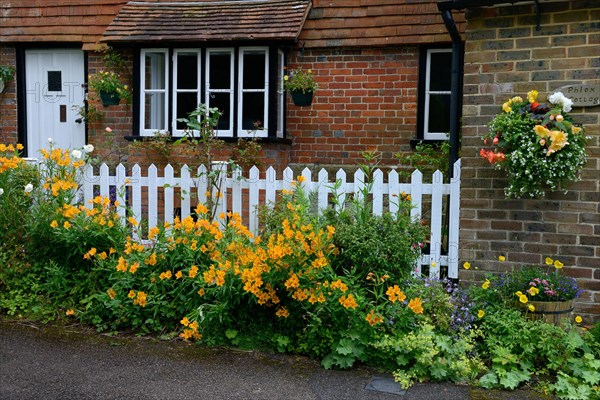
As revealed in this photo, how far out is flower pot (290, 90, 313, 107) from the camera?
8531 millimetres

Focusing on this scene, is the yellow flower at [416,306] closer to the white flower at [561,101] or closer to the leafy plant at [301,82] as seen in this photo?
the white flower at [561,101]

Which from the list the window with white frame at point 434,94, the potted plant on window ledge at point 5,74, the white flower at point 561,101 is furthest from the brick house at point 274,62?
the white flower at point 561,101

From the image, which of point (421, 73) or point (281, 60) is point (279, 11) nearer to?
point (281, 60)

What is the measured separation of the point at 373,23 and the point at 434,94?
1.25 metres

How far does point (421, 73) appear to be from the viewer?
28.0 ft

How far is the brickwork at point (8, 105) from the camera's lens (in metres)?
9.86

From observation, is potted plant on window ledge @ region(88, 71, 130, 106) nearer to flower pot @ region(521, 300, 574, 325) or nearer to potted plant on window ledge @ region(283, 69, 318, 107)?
potted plant on window ledge @ region(283, 69, 318, 107)

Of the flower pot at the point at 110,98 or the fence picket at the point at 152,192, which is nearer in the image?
the fence picket at the point at 152,192

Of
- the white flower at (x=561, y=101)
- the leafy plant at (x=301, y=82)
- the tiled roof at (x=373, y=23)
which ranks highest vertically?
the tiled roof at (x=373, y=23)

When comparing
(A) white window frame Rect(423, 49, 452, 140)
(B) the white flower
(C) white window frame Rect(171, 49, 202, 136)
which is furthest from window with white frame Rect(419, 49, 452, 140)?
(B) the white flower

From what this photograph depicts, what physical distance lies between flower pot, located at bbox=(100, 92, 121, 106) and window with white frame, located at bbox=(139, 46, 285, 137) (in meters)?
0.38

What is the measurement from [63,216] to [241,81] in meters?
3.92

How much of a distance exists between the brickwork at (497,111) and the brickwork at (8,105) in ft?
24.0

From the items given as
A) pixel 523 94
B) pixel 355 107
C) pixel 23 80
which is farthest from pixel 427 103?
pixel 23 80
